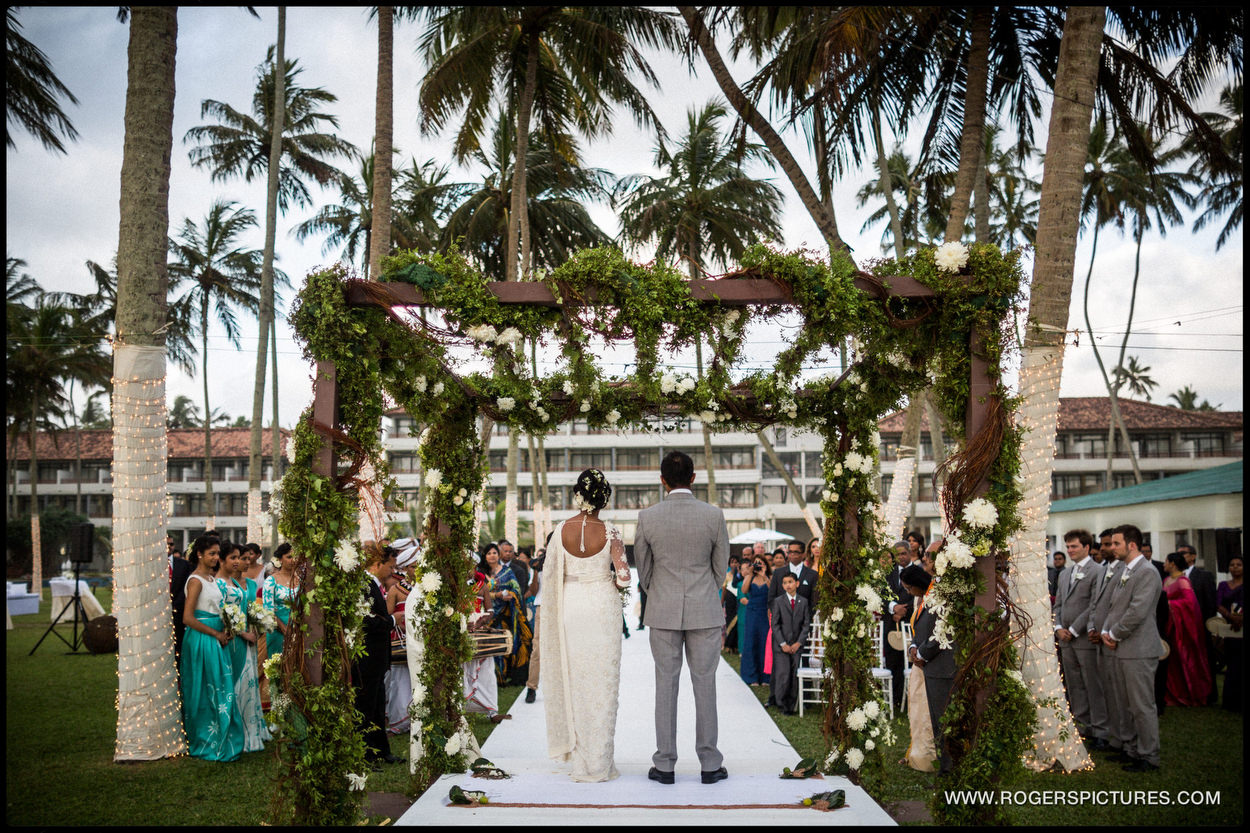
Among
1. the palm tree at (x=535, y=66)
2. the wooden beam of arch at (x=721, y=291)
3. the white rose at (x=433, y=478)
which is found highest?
the palm tree at (x=535, y=66)

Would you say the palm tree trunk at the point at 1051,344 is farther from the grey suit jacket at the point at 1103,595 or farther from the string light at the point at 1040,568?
the grey suit jacket at the point at 1103,595

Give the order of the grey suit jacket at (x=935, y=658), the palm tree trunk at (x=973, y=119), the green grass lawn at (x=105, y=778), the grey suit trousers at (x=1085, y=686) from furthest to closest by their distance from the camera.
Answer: the palm tree trunk at (x=973, y=119) → the grey suit trousers at (x=1085, y=686) → the grey suit jacket at (x=935, y=658) → the green grass lawn at (x=105, y=778)

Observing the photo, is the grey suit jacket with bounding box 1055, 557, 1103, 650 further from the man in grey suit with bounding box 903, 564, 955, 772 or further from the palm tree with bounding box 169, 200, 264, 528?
the palm tree with bounding box 169, 200, 264, 528

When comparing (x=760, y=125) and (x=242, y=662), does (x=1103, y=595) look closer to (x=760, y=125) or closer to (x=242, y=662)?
(x=760, y=125)

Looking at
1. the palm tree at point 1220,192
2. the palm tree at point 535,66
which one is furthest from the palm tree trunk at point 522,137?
the palm tree at point 1220,192

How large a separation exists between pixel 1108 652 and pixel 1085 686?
1.24 metres

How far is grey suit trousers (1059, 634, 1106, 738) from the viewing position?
8445 millimetres

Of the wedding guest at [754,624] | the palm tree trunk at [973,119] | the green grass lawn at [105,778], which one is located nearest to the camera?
the green grass lawn at [105,778]

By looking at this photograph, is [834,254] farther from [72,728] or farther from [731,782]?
[72,728]

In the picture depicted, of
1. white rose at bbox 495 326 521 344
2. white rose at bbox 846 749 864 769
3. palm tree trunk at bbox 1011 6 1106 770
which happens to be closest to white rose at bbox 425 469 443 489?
white rose at bbox 495 326 521 344

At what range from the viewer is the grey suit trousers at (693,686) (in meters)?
6.31

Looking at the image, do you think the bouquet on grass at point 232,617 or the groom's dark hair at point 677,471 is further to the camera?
the bouquet on grass at point 232,617

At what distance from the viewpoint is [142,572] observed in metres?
7.75

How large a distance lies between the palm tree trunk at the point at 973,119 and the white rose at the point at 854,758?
6.70 metres
